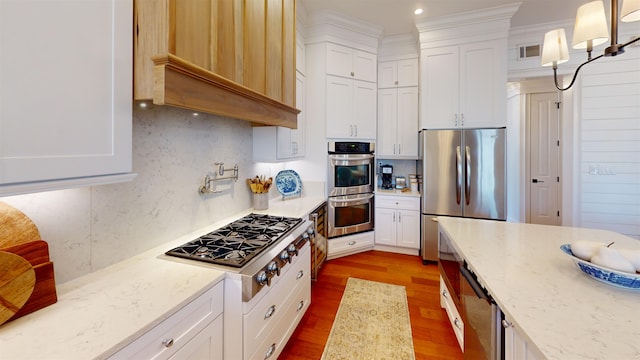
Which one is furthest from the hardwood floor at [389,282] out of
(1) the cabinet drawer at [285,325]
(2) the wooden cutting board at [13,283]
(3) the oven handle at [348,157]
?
(2) the wooden cutting board at [13,283]

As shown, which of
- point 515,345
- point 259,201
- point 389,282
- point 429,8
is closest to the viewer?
point 515,345

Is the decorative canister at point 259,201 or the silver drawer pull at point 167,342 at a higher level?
the decorative canister at point 259,201

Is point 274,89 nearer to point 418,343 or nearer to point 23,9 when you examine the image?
point 23,9

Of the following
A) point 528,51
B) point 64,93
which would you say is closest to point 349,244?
point 64,93

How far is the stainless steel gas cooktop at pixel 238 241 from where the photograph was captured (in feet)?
4.25

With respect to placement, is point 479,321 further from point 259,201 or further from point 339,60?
point 339,60

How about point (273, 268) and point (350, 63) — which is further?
point (350, 63)

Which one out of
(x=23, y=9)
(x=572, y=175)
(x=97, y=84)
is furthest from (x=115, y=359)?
(x=572, y=175)

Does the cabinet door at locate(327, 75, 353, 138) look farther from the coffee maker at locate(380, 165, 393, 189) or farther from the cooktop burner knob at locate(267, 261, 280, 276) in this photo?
the cooktop burner knob at locate(267, 261, 280, 276)

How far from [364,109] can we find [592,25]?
2.33m

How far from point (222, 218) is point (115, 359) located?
134 centimetres

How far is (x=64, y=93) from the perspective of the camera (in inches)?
29.8

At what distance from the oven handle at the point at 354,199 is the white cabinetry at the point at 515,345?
239 centimetres

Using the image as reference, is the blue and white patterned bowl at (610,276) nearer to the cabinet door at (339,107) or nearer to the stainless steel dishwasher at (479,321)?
the stainless steel dishwasher at (479,321)
